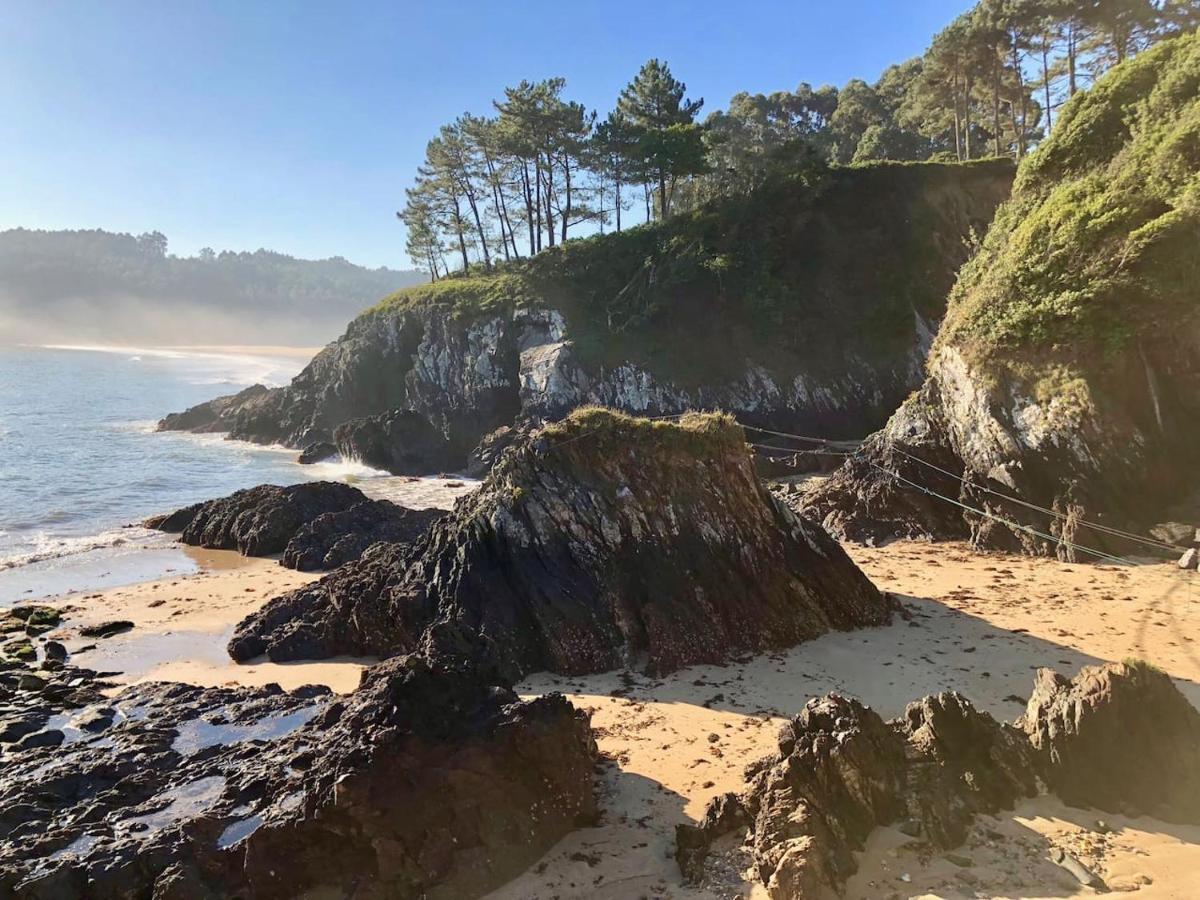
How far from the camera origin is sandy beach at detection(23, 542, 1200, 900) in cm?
595

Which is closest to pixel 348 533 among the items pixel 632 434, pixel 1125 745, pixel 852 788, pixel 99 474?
pixel 632 434

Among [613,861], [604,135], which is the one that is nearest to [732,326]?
[604,135]

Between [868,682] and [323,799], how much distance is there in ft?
24.6

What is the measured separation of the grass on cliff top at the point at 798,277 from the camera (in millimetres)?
32500

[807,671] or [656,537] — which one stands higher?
[656,537]

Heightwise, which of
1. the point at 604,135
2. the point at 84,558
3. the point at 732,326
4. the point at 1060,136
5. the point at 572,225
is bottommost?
the point at 84,558

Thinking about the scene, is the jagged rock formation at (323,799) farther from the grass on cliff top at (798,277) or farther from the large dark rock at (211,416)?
the large dark rock at (211,416)

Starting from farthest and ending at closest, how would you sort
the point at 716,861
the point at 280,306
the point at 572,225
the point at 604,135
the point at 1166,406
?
the point at 280,306 < the point at 572,225 < the point at 604,135 < the point at 1166,406 < the point at 716,861

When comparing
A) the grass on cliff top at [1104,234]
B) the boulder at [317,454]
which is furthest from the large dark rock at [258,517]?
the grass on cliff top at [1104,234]

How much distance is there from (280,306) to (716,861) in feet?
608

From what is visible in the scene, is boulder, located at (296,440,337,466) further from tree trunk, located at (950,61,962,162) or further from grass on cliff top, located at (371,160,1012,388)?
tree trunk, located at (950,61,962,162)

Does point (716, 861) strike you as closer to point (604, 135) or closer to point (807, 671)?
point (807, 671)

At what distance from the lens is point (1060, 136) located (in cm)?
1844

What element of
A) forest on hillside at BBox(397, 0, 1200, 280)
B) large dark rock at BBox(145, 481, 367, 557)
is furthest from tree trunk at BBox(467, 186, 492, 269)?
large dark rock at BBox(145, 481, 367, 557)
